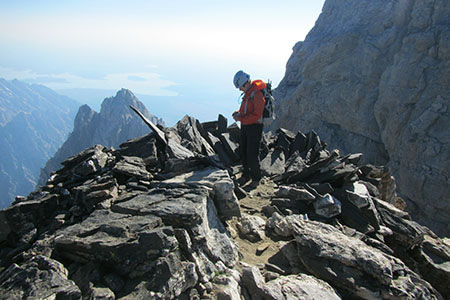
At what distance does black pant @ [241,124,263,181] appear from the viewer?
996 cm

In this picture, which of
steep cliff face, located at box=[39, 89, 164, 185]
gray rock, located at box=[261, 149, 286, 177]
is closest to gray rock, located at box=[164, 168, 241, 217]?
gray rock, located at box=[261, 149, 286, 177]

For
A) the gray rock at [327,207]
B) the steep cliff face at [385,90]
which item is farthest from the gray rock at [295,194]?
the steep cliff face at [385,90]

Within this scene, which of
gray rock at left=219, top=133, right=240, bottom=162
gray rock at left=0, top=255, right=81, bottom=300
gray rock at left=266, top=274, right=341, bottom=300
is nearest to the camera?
gray rock at left=0, top=255, right=81, bottom=300

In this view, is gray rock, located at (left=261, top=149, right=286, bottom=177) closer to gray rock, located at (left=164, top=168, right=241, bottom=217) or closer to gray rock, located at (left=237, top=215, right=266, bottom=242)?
gray rock, located at (left=237, top=215, right=266, bottom=242)

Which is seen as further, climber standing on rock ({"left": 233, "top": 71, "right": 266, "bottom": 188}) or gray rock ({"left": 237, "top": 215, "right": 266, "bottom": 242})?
climber standing on rock ({"left": 233, "top": 71, "right": 266, "bottom": 188})

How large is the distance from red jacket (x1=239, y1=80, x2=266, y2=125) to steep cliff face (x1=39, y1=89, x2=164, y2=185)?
9901cm

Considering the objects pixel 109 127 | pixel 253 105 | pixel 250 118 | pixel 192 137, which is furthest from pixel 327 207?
pixel 109 127

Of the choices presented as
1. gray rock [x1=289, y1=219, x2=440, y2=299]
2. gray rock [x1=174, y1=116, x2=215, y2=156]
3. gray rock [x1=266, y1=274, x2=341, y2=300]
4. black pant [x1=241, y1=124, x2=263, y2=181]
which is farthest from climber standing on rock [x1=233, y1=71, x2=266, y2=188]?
gray rock [x1=266, y1=274, x2=341, y2=300]

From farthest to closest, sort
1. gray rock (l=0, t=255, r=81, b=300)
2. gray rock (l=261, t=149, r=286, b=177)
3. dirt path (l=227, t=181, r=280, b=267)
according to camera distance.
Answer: gray rock (l=261, t=149, r=286, b=177) < dirt path (l=227, t=181, r=280, b=267) < gray rock (l=0, t=255, r=81, b=300)

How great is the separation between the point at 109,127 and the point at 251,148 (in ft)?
365

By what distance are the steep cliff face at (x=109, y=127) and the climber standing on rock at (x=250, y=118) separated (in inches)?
3873

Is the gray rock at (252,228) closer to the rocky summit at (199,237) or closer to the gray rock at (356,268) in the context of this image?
the rocky summit at (199,237)

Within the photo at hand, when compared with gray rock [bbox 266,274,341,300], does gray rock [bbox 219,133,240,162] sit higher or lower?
higher

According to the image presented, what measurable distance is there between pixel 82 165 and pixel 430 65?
5028cm
